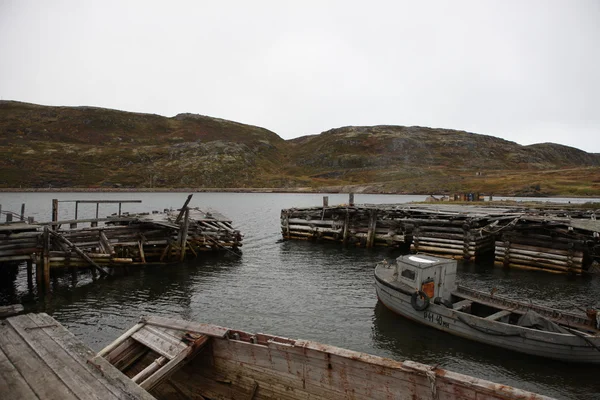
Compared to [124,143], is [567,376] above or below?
below

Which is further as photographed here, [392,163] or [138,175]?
[392,163]

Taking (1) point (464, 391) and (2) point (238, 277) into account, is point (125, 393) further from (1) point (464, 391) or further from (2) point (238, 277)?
(2) point (238, 277)

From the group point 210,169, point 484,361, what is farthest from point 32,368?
point 210,169

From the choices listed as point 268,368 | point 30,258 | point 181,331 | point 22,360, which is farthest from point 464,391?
point 30,258

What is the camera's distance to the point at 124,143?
7840 inches

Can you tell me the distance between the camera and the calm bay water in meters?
14.4

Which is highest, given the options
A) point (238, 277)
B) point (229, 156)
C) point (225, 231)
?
point (229, 156)

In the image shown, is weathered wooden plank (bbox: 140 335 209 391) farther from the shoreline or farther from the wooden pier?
the shoreline

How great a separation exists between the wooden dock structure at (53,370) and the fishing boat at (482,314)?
13.2 metres

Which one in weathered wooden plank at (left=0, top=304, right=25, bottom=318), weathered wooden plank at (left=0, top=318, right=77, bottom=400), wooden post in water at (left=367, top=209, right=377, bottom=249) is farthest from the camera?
wooden post in water at (left=367, top=209, right=377, bottom=249)

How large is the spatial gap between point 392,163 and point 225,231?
168295 millimetres

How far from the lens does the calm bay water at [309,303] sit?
1441 centimetres

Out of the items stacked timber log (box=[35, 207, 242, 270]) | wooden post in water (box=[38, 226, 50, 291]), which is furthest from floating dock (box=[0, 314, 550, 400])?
stacked timber log (box=[35, 207, 242, 270])

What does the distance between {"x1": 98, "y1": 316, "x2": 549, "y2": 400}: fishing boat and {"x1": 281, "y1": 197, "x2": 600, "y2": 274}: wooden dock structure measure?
25259mm
